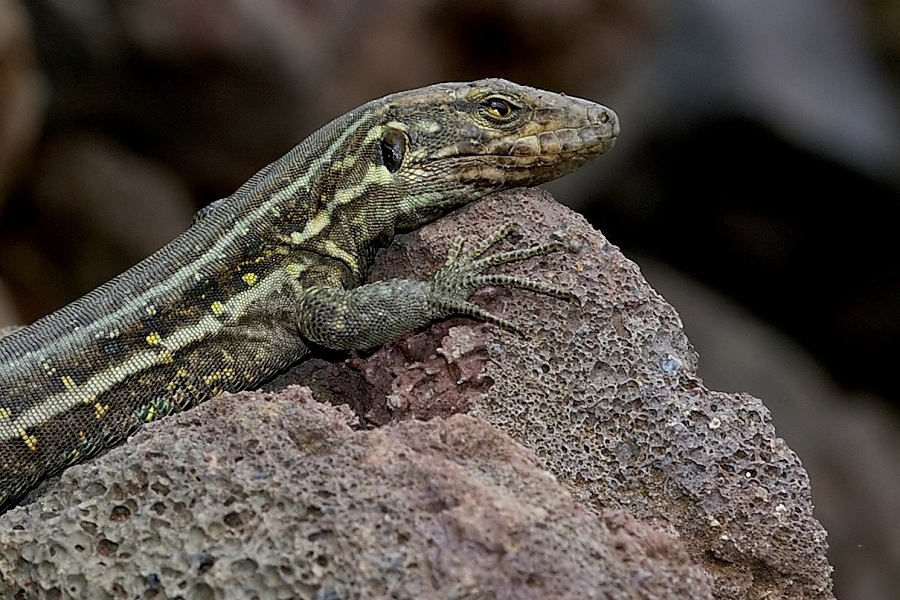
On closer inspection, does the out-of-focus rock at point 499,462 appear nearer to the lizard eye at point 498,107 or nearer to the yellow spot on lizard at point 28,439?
the lizard eye at point 498,107

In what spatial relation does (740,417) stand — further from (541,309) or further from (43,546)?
(43,546)

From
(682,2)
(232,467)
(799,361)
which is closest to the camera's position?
(232,467)

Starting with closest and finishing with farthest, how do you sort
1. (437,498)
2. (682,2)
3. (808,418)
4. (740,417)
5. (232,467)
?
(437,498) < (232,467) < (740,417) < (808,418) < (682,2)

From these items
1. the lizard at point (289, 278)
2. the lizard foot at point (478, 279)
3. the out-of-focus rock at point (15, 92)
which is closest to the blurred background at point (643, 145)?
the out-of-focus rock at point (15, 92)

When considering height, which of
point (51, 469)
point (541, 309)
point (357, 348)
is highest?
point (541, 309)

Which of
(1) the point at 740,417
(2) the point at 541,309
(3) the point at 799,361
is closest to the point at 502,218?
(2) the point at 541,309

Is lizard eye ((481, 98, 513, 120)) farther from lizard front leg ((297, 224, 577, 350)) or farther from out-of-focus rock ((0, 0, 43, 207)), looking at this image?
out-of-focus rock ((0, 0, 43, 207))

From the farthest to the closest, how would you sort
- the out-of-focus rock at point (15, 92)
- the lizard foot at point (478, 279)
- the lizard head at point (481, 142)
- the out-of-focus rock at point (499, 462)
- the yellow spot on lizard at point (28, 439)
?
the out-of-focus rock at point (15, 92) → the lizard head at point (481, 142) → the yellow spot on lizard at point (28, 439) → the lizard foot at point (478, 279) → the out-of-focus rock at point (499, 462)
